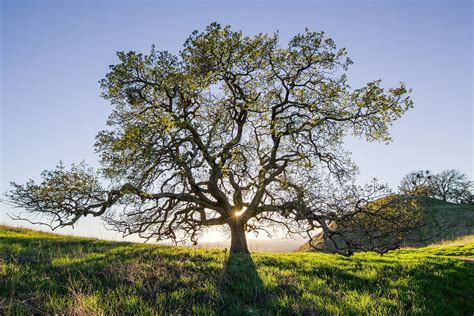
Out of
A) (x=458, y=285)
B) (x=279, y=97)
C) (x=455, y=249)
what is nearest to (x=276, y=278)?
(x=458, y=285)

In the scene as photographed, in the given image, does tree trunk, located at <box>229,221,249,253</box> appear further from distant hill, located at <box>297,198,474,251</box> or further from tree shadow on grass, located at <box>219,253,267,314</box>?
distant hill, located at <box>297,198,474,251</box>

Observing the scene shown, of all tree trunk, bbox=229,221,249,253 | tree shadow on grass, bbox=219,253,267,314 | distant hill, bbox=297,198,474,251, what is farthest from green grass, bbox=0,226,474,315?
distant hill, bbox=297,198,474,251

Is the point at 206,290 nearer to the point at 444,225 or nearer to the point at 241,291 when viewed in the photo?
the point at 241,291

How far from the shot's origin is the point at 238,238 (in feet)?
63.1

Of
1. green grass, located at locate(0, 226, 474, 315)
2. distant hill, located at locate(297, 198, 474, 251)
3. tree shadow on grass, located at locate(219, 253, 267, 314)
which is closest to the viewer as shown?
green grass, located at locate(0, 226, 474, 315)

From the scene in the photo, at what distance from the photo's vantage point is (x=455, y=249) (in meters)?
30.6

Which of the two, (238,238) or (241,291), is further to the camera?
(238,238)

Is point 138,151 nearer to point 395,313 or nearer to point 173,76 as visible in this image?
point 173,76

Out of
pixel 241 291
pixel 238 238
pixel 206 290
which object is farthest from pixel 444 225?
pixel 206 290

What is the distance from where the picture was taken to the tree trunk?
18875 mm

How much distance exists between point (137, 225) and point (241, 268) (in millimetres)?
9548

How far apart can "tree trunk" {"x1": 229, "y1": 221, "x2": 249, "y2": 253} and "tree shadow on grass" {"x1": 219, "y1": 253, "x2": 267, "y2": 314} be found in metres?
9.04

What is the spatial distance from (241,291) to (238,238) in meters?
12.1

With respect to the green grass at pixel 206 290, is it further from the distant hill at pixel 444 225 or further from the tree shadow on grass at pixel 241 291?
the distant hill at pixel 444 225
